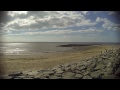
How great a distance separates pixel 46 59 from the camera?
419cm

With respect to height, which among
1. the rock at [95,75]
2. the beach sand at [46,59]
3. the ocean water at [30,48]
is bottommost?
the rock at [95,75]

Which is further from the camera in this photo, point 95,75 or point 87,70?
point 87,70

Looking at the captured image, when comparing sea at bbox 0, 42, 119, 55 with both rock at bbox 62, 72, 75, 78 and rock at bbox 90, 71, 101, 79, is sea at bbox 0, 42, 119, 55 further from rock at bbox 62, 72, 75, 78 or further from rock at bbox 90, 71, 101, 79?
rock at bbox 90, 71, 101, 79

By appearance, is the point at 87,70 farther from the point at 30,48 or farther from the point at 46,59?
the point at 30,48

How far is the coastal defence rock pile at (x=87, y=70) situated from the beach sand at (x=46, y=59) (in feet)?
0.28

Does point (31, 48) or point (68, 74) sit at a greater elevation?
point (31, 48)

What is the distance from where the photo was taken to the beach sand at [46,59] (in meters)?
4.09

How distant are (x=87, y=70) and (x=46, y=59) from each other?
0.89 metres

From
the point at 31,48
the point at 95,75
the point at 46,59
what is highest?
the point at 31,48

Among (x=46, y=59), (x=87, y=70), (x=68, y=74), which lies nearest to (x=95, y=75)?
(x=87, y=70)

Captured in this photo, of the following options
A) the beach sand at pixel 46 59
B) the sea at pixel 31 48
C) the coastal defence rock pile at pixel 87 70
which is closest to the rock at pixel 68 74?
the coastal defence rock pile at pixel 87 70

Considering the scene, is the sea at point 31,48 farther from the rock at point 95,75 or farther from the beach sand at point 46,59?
the rock at point 95,75

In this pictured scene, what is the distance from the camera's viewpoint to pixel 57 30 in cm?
427
